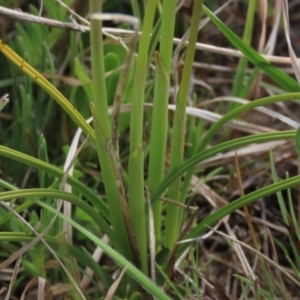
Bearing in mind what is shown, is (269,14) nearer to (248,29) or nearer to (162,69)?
(248,29)

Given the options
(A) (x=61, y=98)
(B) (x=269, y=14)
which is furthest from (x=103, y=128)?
(B) (x=269, y=14)

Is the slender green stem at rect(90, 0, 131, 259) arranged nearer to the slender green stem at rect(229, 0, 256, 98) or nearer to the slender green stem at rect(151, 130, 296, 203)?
the slender green stem at rect(151, 130, 296, 203)

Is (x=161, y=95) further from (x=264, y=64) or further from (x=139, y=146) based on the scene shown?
(x=264, y=64)

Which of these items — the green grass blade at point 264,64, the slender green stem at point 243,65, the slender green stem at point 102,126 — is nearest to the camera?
the slender green stem at point 102,126

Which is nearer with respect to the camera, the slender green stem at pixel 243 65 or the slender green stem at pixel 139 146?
the slender green stem at pixel 139 146

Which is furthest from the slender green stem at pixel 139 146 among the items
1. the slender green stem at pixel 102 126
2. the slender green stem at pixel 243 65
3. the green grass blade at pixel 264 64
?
the slender green stem at pixel 243 65

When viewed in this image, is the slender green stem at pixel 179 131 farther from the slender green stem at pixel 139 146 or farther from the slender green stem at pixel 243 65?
the slender green stem at pixel 243 65
